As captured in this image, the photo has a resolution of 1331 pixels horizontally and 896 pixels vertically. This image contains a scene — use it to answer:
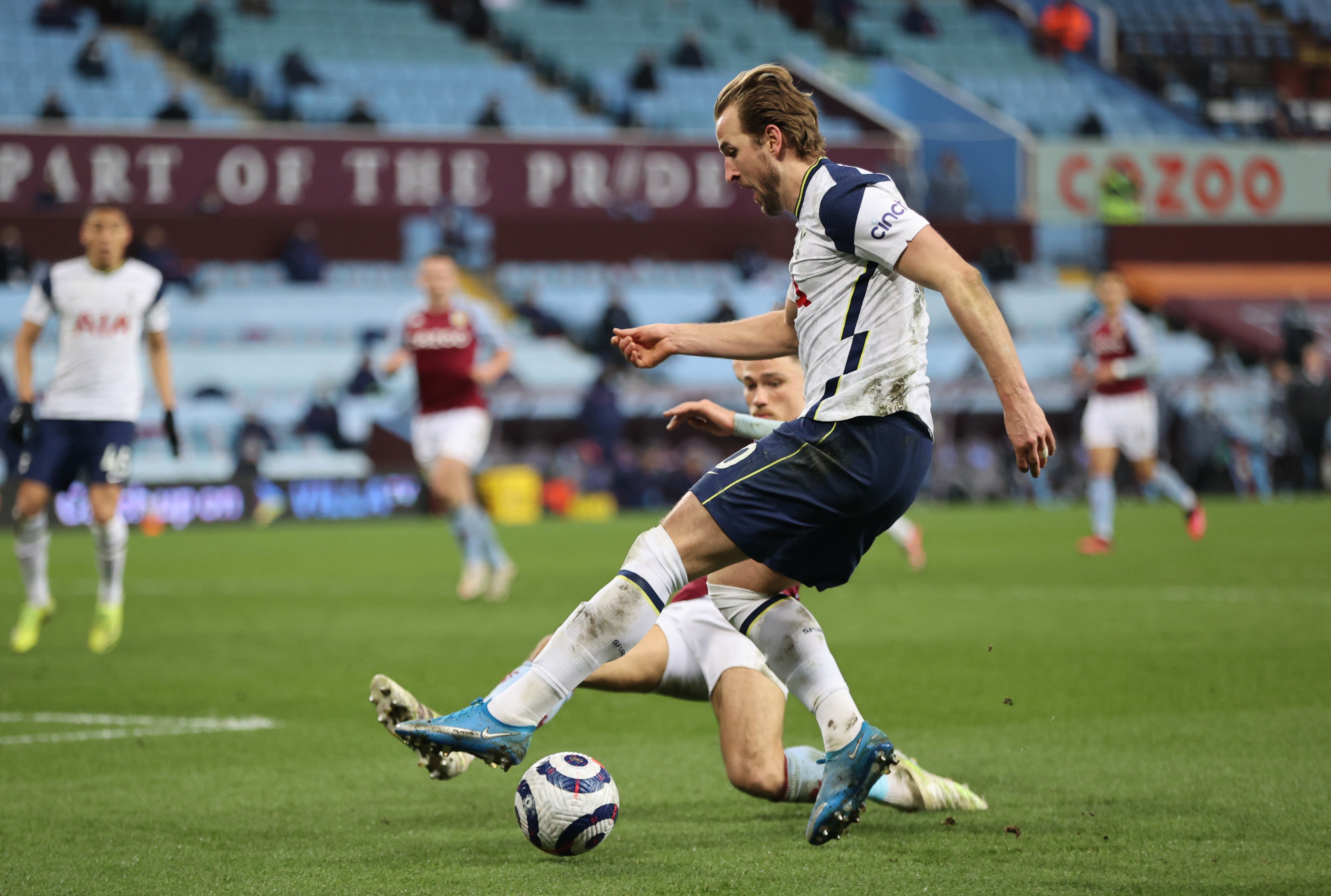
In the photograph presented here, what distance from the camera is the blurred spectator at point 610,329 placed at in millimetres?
24328

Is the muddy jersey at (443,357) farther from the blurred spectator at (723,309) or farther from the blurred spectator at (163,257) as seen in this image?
the blurred spectator at (723,309)

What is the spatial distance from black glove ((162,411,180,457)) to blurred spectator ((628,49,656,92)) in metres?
21.8

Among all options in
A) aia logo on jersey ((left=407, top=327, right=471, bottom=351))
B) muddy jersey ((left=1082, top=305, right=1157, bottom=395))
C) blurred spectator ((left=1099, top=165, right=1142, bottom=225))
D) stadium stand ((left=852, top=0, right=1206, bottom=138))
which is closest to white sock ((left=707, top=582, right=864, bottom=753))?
aia logo on jersey ((left=407, top=327, right=471, bottom=351))

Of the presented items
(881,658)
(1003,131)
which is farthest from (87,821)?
(1003,131)

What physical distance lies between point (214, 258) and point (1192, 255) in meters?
18.1

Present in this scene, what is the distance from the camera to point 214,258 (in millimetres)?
24516

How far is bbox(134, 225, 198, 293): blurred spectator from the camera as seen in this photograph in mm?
22500

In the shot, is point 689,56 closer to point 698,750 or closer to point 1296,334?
point 1296,334

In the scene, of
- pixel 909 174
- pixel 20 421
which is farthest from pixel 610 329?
pixel 20 421

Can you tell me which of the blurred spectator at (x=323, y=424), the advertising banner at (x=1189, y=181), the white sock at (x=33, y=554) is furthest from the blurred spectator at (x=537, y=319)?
the white sock at (x=33, y=554)

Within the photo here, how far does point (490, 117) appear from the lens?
87.2ft

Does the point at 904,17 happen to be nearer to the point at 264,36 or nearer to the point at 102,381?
the point at 264,36

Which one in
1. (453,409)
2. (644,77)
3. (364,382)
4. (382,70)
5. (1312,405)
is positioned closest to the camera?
(453,409)

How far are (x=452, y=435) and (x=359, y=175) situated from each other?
14.4 m
